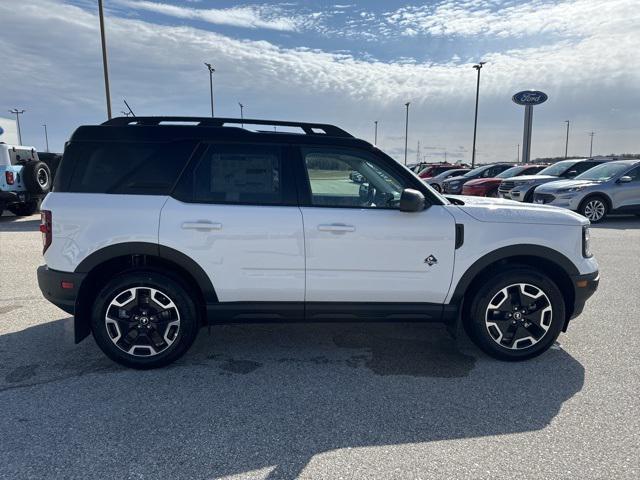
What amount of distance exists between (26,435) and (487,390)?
3.06 metres

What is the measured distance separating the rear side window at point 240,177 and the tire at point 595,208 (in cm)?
1092

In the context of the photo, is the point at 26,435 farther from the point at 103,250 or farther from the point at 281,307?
the point at 281,307

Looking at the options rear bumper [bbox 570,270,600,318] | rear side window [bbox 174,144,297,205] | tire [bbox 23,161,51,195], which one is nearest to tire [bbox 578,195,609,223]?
rear bumper [bbox 570,270,600,318]

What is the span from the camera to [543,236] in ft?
11.8

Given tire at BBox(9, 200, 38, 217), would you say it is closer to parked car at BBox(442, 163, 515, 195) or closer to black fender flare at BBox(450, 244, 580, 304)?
black fender flare at BBox(450, 244, 580, 304)

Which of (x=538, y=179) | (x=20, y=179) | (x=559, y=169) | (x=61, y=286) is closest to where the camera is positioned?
(x=61, y=286)

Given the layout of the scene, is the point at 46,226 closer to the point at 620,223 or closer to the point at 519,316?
the point at 519,316

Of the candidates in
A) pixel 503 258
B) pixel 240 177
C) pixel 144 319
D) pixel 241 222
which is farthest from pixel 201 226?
pixel 503 258

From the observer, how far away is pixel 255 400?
3080mm

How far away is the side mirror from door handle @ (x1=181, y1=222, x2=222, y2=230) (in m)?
1.41

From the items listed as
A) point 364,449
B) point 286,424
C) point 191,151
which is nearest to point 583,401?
point 364,449

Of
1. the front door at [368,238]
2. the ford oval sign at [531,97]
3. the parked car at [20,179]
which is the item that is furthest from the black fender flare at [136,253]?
the ford oval sign at [531,97]

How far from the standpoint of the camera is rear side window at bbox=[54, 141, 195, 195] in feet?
11.2

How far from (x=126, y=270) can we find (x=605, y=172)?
13.2 m
